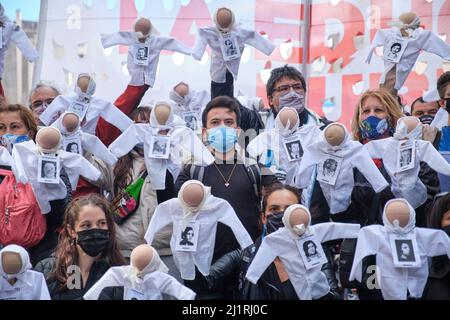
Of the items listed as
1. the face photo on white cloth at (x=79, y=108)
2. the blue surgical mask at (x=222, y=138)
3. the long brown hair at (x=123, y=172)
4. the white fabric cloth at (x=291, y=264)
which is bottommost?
the white fabric cloth at (x=291, y=264)

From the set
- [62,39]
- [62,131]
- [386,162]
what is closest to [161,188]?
[62,131]

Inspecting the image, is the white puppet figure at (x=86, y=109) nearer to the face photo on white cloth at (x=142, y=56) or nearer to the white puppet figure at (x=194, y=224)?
the face photo on white cloth at (x=142, y=56)

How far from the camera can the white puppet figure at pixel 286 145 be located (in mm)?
6496

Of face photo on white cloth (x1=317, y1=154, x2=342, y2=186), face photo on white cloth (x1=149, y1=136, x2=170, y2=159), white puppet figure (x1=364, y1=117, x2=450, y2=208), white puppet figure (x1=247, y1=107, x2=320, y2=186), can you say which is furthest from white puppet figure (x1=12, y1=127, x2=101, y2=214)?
white puppet figure (x1=364, y1=117, x2=450, y2=208)

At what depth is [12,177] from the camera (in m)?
6.27

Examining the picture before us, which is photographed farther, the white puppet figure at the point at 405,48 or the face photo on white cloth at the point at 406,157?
the white puppet figure at the point at 405,48

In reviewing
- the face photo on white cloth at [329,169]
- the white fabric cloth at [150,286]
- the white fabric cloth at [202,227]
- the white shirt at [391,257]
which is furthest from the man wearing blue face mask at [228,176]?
the white shirt at [391,257]

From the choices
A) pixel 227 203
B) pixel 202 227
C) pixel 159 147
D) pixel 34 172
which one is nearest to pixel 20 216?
pixel 34 172

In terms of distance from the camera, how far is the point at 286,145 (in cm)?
654

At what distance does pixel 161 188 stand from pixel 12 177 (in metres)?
0.94

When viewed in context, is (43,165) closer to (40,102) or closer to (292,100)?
(40,102)

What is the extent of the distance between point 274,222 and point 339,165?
63 centimetres

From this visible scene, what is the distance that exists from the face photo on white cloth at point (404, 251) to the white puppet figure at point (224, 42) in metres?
2.45

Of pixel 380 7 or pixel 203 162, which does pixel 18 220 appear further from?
pixel 380 7
